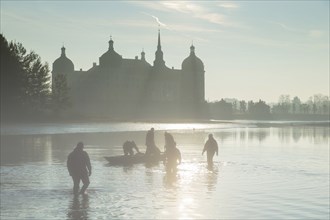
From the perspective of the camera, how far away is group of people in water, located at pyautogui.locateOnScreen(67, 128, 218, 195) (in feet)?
54.7

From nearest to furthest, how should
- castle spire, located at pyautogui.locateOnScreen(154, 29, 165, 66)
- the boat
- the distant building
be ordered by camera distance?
the boat
the distant building
castle spire, located at pyautogui.locateOnScreen(154, 29, 165, 66)

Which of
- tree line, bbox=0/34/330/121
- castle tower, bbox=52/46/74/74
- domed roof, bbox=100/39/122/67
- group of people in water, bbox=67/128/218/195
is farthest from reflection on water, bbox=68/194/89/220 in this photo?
castle tower, bbox=52/46/74/74

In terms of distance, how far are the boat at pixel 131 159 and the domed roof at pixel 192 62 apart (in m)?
144

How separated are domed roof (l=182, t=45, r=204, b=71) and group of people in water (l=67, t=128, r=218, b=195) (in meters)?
144

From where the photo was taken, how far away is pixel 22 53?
78875mm

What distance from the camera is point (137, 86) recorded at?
162875mm

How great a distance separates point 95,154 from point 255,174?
13.5 metres

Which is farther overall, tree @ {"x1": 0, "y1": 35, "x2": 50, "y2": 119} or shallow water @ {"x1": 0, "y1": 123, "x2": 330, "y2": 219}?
tree @ {"x1": 0, "y1": 35, "x2": 50, "y2": 119}

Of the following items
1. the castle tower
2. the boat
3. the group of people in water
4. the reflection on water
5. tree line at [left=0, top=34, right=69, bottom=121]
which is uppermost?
the castle tower

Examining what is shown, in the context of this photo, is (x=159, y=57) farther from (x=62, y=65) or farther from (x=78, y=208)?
(x=78, y=208)

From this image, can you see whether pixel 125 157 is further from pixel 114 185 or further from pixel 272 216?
pixel 272 216

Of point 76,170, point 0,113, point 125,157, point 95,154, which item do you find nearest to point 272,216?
point 76,170

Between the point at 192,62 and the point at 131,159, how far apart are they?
478ft

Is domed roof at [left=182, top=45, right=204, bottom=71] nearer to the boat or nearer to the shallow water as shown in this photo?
the shallow water
